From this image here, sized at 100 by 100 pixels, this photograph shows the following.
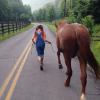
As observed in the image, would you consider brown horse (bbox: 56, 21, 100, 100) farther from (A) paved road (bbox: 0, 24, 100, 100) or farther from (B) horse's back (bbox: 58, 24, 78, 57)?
(A) paved road (bbox: 0, 24, 100, 100)

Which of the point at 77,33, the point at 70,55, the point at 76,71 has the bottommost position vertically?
the point at 76,71

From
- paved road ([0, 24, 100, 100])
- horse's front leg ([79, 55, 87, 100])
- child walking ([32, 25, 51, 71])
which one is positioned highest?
child walking ([32, 25, 51, 71])

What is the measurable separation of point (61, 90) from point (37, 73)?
2.63m

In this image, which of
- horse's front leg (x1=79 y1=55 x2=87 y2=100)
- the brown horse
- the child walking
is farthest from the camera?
the child walking

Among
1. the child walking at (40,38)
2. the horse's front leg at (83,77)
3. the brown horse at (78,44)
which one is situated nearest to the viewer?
the horse's front leg at (83,77)

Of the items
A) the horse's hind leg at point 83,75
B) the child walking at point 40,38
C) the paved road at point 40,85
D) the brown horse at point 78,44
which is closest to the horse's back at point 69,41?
the brown horse at point 78,44

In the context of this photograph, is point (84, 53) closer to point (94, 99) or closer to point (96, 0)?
point (94, 99)

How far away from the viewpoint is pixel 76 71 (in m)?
11.3

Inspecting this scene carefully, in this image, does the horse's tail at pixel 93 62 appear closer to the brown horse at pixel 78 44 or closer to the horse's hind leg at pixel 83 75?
the brown horse at pixel 78 44

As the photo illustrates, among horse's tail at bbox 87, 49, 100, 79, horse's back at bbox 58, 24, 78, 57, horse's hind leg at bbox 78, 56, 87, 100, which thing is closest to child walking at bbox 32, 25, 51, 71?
horse's back at bbox 58, 24, 78, 57

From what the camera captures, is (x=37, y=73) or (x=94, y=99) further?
(x=37, y=73)

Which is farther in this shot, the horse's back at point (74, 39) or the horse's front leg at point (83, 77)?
the horse's back at point (74, 39)

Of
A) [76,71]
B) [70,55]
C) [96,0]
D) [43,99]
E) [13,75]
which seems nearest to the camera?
[43,99]

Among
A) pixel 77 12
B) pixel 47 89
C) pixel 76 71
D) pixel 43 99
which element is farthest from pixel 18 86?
pixel 77 12
